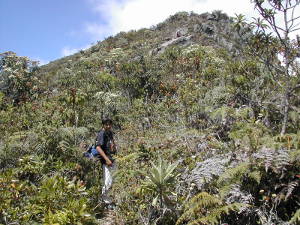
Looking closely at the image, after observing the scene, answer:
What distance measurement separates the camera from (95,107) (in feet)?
35.0

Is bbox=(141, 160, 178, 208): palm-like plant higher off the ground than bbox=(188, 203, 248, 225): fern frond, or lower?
higher

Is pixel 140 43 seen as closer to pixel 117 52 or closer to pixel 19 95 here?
pixel 117 52

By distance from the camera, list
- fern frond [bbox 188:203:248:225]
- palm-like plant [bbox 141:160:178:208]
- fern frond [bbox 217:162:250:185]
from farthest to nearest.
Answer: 1. palm-like plant [bbox 141:160:178:208]
2. fern frond [bbox 217:162:250:185]
3. fern frond [bbox 188:203:248:225]

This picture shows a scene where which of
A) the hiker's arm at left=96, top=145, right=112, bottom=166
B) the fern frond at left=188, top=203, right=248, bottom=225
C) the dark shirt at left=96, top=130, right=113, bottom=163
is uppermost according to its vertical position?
the dark shirt at left=96, top=130, right=113, bottom=163

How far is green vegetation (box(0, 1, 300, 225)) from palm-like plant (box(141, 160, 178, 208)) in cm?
1

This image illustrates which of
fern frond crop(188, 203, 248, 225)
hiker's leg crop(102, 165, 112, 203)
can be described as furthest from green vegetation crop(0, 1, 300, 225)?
hiker's leg crop(102, 165, 112, 203)

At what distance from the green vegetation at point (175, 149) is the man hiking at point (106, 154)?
190 millimetres

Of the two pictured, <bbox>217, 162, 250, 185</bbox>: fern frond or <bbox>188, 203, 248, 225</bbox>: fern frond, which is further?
<bbox>217, 162, 250, 185</bbox>: fern frond

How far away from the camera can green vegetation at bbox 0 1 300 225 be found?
3.56 meters

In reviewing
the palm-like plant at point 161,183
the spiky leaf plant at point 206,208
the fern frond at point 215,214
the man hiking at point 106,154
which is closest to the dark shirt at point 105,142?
the man hiking at point 106,154

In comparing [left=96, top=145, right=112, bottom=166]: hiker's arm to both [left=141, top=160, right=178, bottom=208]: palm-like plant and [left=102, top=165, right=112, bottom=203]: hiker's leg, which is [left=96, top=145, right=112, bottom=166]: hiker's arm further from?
[left=141, top=160, right=178, bottom=208]: palm-like plant

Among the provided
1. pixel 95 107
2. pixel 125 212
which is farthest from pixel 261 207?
pixel 95 107

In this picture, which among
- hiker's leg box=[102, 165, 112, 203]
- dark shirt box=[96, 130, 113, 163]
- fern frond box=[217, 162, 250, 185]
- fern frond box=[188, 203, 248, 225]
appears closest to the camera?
fern frond box=[188, 203, 248, 225]

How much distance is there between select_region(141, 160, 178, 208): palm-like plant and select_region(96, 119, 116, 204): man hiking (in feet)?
3.94
